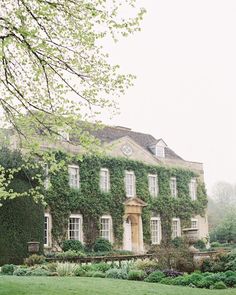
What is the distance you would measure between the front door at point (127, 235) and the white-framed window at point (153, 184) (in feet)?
11.0

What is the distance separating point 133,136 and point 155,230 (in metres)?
8.76

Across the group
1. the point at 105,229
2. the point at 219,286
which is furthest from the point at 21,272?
the point at 105,229

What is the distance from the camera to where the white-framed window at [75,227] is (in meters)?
28.3

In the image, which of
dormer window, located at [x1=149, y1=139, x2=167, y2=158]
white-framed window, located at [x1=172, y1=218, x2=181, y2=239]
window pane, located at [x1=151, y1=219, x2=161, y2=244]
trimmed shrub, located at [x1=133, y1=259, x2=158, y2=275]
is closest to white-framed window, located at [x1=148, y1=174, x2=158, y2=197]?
window pane, located at [x1=151, y1=219, x2=161, y2=244]

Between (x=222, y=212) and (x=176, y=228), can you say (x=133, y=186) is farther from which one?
(x=222, y=212)

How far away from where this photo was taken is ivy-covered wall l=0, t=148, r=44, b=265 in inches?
823

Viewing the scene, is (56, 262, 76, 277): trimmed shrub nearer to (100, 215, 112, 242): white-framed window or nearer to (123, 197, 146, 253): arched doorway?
(100, 215, 112, 242): white-framed window

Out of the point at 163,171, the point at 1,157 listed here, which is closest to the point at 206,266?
the point at 1,157

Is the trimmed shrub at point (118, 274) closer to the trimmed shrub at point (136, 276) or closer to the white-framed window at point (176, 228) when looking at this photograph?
the trimmed shrub at point (136, 276)

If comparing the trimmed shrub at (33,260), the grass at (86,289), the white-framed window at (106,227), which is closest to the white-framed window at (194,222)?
the white-framed window at (106,227)

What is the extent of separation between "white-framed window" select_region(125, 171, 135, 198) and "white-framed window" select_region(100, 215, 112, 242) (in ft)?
9.45

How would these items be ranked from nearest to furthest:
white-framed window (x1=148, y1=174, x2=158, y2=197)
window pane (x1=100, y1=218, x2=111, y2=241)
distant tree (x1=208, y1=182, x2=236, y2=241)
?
1. window pane (x1=100, y1=218, x2=111, y2=241)
2. white-framed window (x1=148, y1=174, x2=158, y2=197)
3. distant tree (x1=208, y1=182, x2=236, y2=241)

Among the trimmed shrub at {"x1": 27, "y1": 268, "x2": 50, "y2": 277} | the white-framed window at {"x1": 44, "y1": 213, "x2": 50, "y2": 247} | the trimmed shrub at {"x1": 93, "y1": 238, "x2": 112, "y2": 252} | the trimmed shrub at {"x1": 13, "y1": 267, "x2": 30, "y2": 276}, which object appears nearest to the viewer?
the trimmed shrub at {"x1": 27, "y1": 268, "x2": 50, "y2": 277}

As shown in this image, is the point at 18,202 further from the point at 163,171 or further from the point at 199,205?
the point at 199,205
